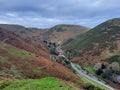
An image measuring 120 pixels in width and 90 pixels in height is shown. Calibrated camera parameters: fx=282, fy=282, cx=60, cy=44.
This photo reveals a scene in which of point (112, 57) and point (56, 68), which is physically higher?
point (56, 68)

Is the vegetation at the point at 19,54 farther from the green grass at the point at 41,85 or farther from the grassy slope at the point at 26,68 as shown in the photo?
the green grass at the point at 41,85

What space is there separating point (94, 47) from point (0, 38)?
78986 mm

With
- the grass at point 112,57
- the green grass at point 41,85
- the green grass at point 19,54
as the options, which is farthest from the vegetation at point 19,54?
the grass at point 112,57

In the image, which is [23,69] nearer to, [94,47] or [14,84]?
[14,84]

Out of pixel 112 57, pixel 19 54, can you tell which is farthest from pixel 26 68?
pixel 112 57

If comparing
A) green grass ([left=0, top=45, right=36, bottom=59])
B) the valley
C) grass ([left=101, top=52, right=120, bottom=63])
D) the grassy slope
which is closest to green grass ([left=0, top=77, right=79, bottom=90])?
the valley

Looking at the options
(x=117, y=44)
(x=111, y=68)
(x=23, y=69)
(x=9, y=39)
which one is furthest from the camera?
(x=117, y=44)

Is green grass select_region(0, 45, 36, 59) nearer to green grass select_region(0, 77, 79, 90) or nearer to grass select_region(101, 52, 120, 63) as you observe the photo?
green grass select_region(0, 77, 79, 90)

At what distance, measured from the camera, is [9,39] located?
136000 millimetres

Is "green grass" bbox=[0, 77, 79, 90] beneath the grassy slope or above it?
above

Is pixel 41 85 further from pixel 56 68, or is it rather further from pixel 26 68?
pixel 56 68

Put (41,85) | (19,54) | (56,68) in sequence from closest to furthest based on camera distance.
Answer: (41,85), (56,68), (19,54)

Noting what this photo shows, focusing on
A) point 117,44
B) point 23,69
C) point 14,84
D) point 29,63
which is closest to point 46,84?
point 14,84

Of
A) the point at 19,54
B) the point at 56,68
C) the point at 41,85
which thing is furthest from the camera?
the point at 19,54
